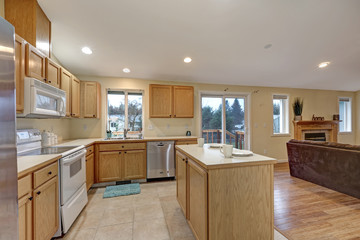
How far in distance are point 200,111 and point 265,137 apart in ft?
7.52

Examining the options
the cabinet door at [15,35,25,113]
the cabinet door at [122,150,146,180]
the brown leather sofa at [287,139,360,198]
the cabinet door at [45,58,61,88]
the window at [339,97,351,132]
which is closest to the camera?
the cabinet door at [15,35,25,113]

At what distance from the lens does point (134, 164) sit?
10.6ft

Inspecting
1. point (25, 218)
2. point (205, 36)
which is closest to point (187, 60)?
point (205, 36)

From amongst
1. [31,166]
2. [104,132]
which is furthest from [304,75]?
[31,166]

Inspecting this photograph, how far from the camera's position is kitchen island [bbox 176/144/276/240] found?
4.16 feet

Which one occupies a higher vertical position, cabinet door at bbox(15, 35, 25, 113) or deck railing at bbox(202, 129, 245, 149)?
cabinet door at bbox(15, 35, 25, 113)

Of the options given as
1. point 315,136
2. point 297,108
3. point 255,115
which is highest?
point 297,108

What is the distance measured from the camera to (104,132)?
3.72 meters

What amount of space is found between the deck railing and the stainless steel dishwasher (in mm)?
1406

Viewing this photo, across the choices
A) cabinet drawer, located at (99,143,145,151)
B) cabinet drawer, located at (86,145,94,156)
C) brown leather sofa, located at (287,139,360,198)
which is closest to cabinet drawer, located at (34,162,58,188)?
cabinet drawer, located at (86,145,94,156)

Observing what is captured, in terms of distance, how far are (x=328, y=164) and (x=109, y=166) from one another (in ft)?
13.5

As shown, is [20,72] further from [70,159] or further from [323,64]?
[323,64]

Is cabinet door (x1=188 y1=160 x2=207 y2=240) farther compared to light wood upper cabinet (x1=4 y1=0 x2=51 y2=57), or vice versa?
light wood upper cabinet (x1=4 y1=0 x2=51 y2=57)

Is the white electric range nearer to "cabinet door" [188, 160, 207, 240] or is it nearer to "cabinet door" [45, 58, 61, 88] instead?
"cabinet door" [45, 58, 61, 88]
